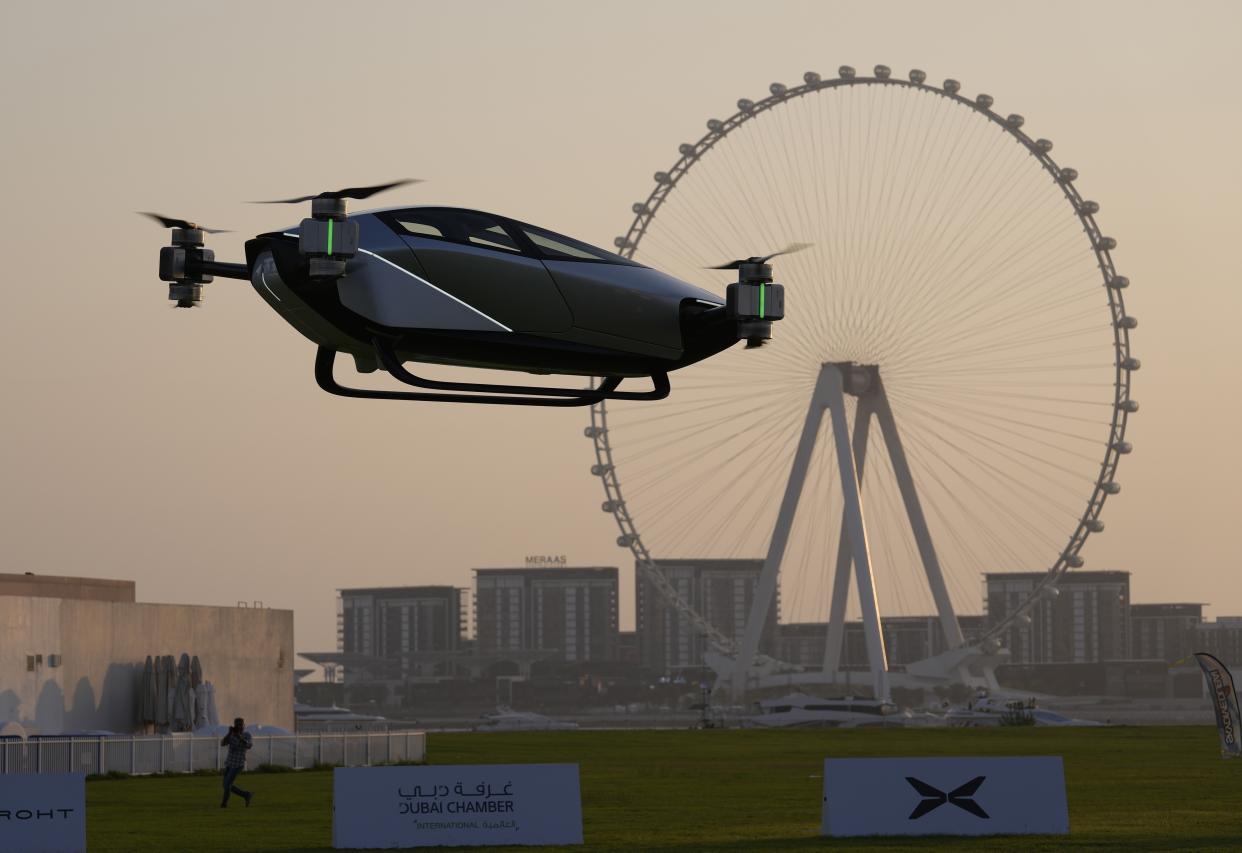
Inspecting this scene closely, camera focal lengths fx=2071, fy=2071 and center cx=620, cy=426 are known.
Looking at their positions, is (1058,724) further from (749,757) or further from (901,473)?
(749,757)

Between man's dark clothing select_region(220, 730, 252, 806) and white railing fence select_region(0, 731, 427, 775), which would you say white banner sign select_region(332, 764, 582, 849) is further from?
white railing fence select_region(0, 731, 427, 775)

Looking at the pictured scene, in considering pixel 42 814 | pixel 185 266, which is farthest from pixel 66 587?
pixel 185 266

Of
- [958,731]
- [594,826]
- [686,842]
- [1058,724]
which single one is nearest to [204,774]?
[594,826]

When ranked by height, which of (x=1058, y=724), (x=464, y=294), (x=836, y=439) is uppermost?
(x=836, y=439)

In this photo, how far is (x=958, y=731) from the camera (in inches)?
5389

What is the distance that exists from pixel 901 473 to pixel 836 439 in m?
4.60

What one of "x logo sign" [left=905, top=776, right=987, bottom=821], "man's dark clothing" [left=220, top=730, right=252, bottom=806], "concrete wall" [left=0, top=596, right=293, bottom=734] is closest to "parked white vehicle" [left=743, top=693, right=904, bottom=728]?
"concrete wall" [left=0, top=596, right=293, bottom=734]

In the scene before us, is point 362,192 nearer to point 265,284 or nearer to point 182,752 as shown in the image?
point 265,284

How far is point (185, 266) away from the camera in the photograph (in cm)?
1556

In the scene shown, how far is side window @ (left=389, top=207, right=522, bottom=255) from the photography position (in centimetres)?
1491

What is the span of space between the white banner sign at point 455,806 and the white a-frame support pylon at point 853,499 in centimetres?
7362

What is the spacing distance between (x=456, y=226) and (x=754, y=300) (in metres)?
2.33

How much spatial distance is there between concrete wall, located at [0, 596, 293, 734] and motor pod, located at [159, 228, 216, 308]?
58.2 meters

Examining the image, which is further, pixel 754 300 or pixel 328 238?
pixel 754 300
